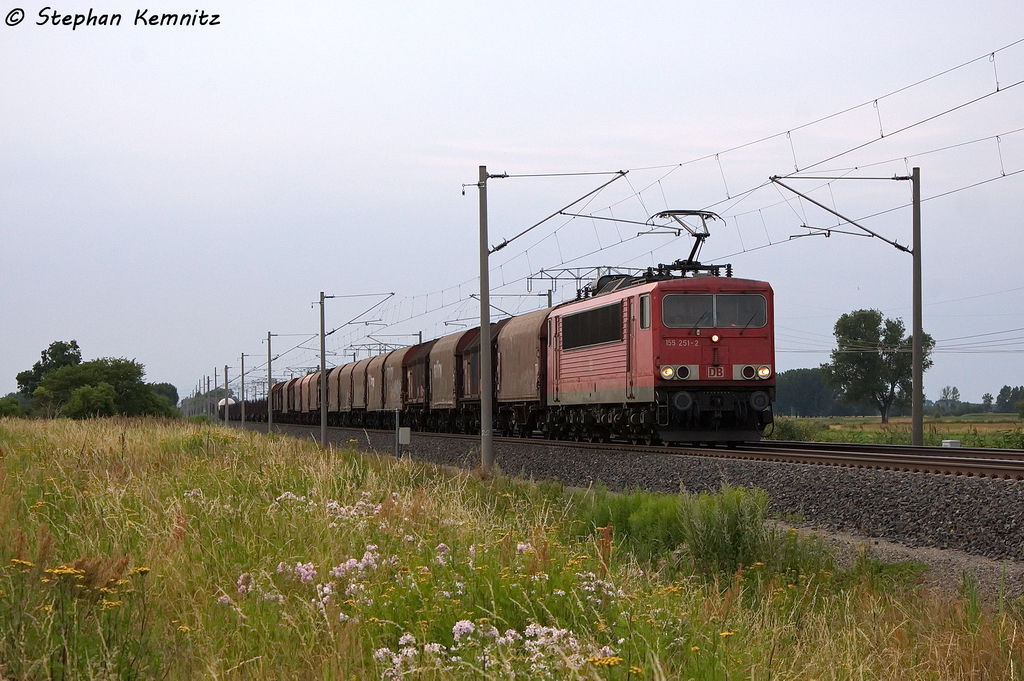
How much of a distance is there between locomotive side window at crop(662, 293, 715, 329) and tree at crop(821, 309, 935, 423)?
91.7m

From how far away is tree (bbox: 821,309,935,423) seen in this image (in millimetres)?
111250

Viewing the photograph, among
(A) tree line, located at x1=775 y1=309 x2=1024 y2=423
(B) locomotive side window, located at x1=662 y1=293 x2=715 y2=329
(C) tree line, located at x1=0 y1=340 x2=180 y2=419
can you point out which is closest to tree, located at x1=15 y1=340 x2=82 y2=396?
(C) tree line, located at x1=0 y1=340 x2=180 y2=419

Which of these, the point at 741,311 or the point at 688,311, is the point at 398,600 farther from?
the point at 741,311

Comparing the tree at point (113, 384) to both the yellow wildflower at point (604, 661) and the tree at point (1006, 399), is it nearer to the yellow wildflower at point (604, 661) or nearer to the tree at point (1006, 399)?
the yellow wildflower at point (604, 661)

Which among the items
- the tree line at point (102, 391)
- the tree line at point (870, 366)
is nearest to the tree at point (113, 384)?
the tree line at point (102, 391)

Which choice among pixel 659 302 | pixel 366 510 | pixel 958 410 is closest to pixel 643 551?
pixel 366 510

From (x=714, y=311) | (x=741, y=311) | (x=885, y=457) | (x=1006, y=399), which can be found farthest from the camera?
(x=1006, y=399)

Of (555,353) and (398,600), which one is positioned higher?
(555,353)

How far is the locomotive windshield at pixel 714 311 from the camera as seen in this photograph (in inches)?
838

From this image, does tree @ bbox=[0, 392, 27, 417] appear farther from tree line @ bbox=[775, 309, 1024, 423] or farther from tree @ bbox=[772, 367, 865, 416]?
tree @ bbox=[772, 367, 865, 416]

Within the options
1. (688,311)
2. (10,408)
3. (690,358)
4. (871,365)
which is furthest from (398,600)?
(871,365)

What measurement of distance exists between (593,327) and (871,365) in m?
95.5

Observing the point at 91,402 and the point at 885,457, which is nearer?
the point at 885,457

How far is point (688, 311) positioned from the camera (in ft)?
70.3
